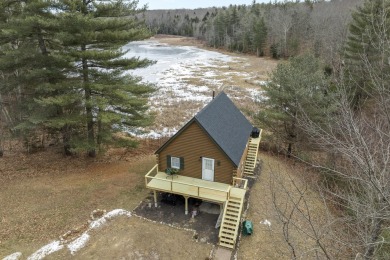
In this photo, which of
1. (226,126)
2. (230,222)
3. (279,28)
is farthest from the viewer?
(279,28)

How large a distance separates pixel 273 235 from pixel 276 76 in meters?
11.4

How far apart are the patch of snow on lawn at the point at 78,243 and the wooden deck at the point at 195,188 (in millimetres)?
3776

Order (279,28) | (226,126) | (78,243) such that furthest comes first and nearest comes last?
(279,28) < (226,126) < (78,243)

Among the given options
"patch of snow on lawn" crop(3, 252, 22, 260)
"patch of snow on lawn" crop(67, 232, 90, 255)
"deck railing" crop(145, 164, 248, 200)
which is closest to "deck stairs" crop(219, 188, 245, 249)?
"deck railing" crop(145, 164, 248, 200)

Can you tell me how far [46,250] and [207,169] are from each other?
8301mm

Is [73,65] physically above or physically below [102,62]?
below

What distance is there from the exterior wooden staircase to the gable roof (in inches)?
54.6

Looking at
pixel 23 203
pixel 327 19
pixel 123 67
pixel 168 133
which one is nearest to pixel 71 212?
pixel 23 203

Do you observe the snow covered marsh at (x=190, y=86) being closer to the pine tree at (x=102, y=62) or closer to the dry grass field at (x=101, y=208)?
the pine tree at (x=102, y=62)

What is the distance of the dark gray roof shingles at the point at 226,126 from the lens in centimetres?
1432

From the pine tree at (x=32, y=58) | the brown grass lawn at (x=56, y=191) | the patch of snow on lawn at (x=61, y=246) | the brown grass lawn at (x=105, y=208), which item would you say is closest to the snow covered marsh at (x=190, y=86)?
the brown grass lawn at (x=56, y=191)

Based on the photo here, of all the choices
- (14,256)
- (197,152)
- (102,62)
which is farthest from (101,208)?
(102,62)

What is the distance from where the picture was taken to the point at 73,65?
16703mm

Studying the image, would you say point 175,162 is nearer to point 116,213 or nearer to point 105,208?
point 116,213
